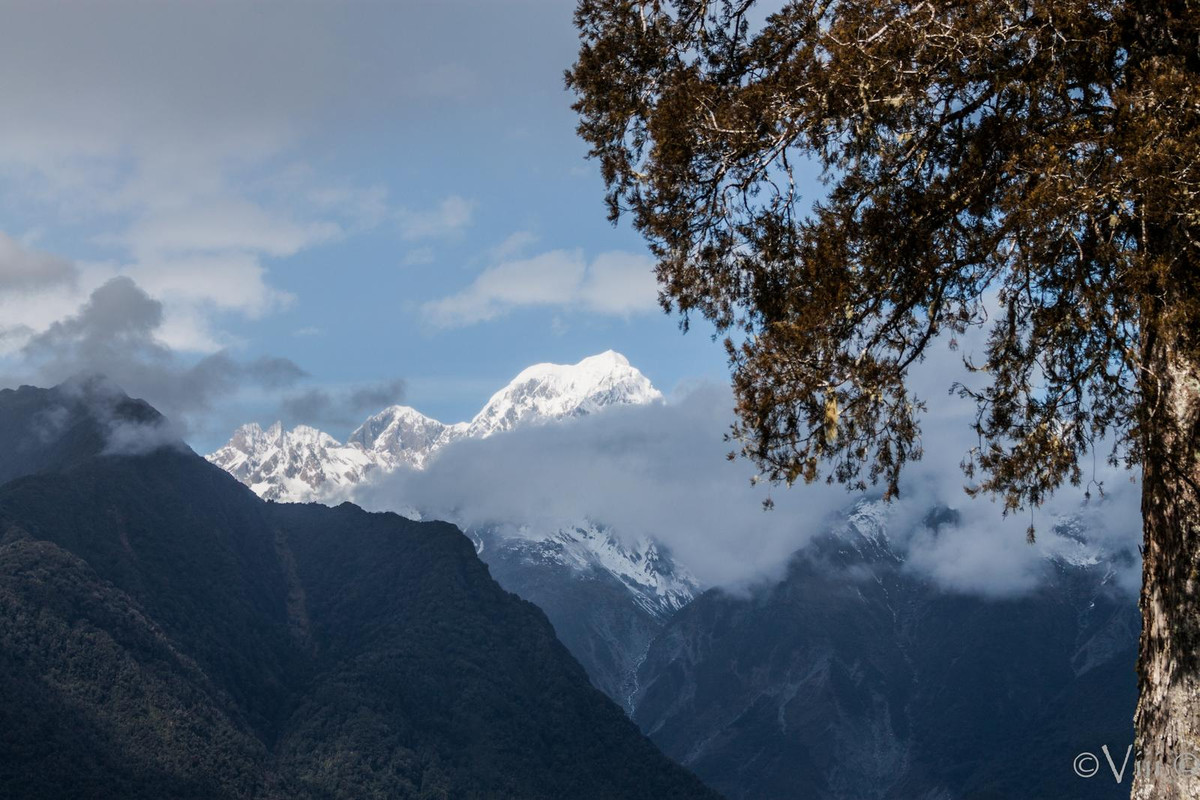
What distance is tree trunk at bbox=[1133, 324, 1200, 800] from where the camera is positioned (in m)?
9.49

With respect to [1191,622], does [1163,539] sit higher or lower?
higher

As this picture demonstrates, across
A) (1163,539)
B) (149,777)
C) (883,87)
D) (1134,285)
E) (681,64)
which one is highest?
(681,64)

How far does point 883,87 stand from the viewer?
38.1 feet

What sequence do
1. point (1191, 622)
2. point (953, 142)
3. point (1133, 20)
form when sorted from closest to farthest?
point (1191, 622)
point (1133, 20)
point (953, 142)

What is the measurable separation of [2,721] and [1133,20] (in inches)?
8039

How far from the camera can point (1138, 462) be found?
1151cm

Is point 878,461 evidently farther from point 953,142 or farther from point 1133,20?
point 1133,20

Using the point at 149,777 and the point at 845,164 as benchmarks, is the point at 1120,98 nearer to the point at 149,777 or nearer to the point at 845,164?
the point at 845,164

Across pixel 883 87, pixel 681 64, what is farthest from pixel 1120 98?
pixel 681 64

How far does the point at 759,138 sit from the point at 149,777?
203m

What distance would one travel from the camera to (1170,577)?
9.83 meters

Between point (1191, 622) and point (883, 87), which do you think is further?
point (883, 87)

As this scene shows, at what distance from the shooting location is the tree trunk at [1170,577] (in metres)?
9.49

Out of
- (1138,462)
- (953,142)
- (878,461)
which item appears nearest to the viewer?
(1138,462)
